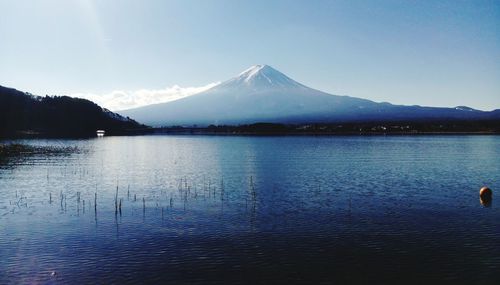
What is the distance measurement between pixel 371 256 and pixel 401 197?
14119 millimetres

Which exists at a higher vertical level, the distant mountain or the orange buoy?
the distant mountain

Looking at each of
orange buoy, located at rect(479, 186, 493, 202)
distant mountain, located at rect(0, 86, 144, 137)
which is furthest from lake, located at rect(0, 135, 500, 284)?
distant mountain, located at rect(0, 86, 144, 137)

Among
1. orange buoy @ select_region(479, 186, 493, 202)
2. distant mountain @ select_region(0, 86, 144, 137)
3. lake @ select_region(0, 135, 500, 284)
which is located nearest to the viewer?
lake @ select_region(0, 135, 500, 284)

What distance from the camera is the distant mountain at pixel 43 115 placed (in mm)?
152125

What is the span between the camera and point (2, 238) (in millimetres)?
18703

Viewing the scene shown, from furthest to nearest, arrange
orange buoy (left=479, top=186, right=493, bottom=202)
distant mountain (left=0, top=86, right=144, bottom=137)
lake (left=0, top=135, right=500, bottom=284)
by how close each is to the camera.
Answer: distant mountain (left=0, top=86, right=144, bottom=137) → orange buoy (left=479, top=186, right=493, bottom=202) → lake (left=0, top=135, right=500, bottom=284)

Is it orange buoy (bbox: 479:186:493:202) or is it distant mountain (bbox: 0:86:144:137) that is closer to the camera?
orange buoy (bbox: 479:186:493:202)

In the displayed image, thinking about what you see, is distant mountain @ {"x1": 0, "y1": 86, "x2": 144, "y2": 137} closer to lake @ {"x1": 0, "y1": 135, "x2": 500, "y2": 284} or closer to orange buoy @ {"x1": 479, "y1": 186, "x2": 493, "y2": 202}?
lake @ {"x1": 0, "y1": 135, "x2": 500, "y2": 284}

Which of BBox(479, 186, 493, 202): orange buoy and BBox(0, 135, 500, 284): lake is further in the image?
BBox(479, 186, 493, 202): orange buoy

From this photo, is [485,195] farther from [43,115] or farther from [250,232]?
[43,115]

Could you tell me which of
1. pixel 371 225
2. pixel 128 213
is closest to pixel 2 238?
pixel 128 213

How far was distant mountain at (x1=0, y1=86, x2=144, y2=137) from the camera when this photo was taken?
152m

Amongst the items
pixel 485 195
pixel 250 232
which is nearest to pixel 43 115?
pixel 250 232

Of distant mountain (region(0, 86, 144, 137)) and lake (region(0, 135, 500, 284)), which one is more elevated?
distant mountain (region(0, 86, 144, 137))
